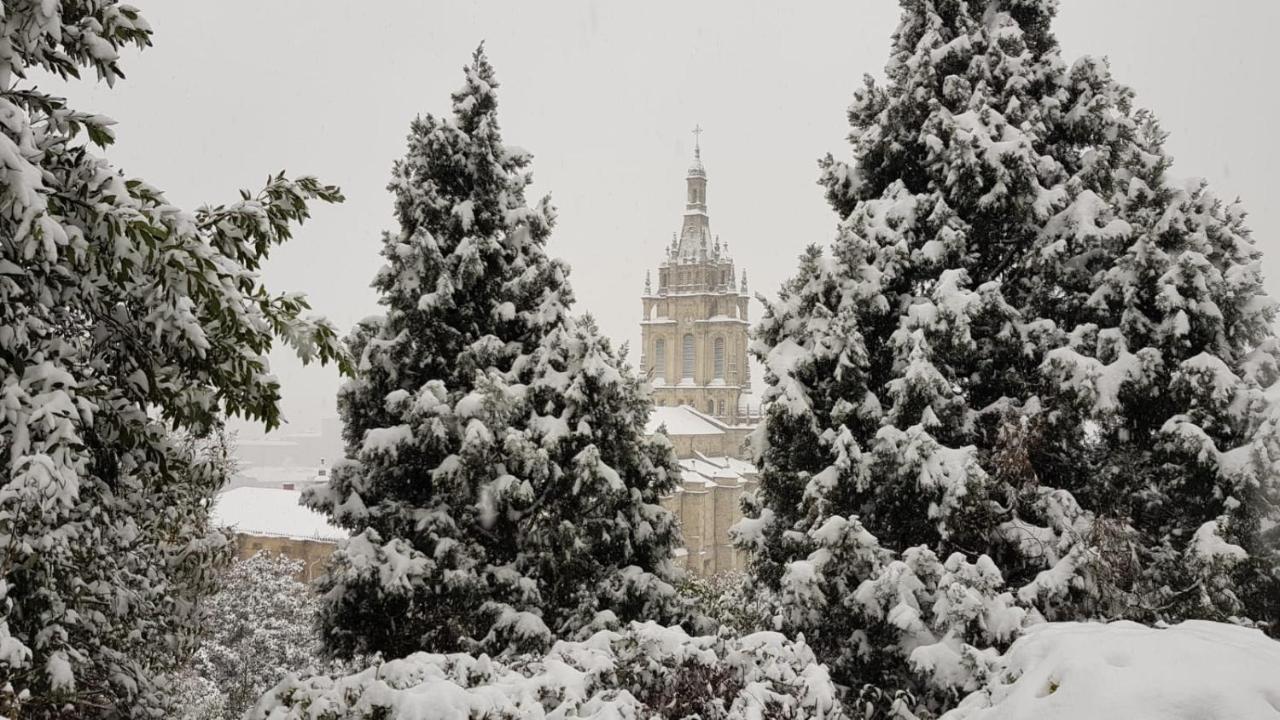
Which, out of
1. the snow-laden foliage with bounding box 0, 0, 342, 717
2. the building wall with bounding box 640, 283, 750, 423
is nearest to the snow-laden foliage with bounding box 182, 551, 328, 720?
the snow-laden foliage with bounding box 0, 0, 342, 717

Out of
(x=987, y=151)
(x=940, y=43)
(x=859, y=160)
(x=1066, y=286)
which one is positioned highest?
(x=940, y=43)

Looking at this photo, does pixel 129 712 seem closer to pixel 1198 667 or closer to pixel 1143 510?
pixel 1198 667

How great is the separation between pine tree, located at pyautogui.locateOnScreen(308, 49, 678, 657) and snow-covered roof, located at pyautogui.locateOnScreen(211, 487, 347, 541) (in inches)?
1380

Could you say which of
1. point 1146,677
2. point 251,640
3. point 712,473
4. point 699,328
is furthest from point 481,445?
point 699,328

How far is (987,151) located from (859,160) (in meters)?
2.10

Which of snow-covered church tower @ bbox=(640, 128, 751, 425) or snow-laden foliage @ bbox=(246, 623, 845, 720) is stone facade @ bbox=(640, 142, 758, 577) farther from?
snow-laden foliage @ bbox=(246, 623, 845, 720)

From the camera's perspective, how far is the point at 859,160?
11.2 m

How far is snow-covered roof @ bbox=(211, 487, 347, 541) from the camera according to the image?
43812 millimetres

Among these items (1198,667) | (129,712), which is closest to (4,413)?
(129,712)

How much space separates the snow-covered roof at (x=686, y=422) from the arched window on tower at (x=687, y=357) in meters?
9.44

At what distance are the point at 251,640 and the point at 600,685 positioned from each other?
77.2 ft

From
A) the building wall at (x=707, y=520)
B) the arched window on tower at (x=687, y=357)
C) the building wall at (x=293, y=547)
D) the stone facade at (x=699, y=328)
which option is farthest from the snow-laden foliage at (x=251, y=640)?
the arched window on tower at (x=687, y=357)

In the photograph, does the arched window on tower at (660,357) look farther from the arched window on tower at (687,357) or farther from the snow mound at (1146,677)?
the snow mound at (1146,677)

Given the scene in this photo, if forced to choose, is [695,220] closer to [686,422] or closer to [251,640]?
[686,422]
